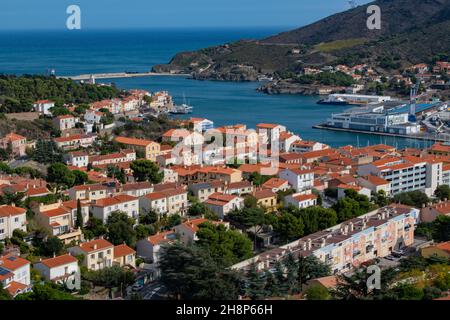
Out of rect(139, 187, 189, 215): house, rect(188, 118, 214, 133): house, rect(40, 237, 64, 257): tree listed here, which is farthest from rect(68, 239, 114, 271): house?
rect(188, 118, 214, 133): house

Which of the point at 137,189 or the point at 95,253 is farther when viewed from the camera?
the point at 137,189

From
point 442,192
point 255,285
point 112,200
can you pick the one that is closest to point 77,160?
point 112,200

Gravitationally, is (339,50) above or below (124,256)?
above

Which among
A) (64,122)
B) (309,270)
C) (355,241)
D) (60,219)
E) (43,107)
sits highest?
(43,107)

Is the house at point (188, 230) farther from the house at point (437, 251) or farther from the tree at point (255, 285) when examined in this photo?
the house at point (437, 251)

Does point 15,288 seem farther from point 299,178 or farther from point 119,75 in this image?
point 119,75

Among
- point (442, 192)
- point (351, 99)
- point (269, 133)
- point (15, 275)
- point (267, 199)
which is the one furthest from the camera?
point (351, 99)

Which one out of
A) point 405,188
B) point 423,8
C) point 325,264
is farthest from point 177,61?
point 325,264

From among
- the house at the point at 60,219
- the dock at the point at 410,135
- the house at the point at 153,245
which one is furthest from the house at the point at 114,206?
the dock at the point at 410,135
